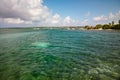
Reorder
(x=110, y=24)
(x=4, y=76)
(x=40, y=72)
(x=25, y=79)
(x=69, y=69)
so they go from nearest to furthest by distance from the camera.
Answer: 1. (x=25, y=79)
2. (x=4, y=76)
3. (x=40, y=72)
4. (x=69, y=69)
5. (x=110, y=24)

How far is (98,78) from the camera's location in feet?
33.3

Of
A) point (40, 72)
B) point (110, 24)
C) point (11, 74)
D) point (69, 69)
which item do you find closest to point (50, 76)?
point (40, 72)

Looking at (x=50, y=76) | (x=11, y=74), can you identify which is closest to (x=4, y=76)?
(x=11, y=74)

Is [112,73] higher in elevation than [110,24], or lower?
lower

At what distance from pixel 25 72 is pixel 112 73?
7843 mm

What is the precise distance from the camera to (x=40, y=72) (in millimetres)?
11609

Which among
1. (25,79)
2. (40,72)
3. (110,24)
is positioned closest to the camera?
(25,79)

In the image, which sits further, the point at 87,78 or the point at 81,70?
the point at 81,70

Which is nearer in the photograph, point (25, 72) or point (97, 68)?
point (25, 72)

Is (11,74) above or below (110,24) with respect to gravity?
below

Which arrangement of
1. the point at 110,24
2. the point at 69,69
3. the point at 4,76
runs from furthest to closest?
the point at 110,24 → the point at 69,69 → the point at 4,76

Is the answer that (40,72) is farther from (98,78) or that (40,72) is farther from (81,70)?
(98,78)

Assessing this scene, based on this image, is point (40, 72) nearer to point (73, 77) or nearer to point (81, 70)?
point (73, 77)

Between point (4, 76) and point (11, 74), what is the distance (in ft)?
2.06
